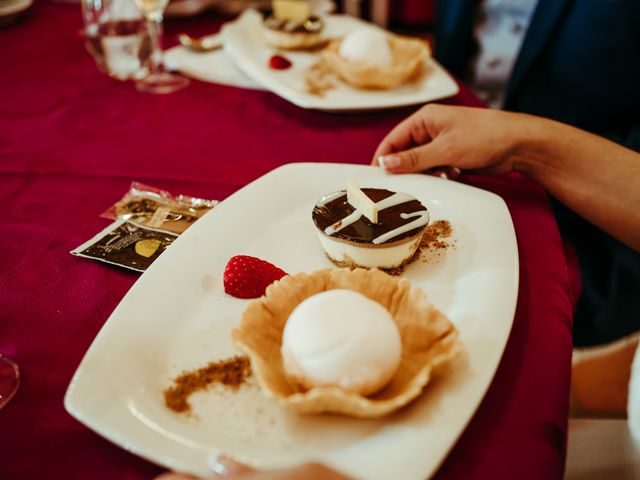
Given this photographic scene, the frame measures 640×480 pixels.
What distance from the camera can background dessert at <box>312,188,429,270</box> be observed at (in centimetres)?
95

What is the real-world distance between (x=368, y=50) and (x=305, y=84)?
8.3 inches

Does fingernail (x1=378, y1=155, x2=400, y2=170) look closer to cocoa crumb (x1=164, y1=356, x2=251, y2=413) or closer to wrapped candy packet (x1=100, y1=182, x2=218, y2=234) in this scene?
wrapped candy packet (x1=100, y1=182, x2=218, y2=234)

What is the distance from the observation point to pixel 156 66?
179 centimetres

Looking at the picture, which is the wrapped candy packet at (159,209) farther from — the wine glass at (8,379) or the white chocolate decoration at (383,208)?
the wine glass at (8,379)

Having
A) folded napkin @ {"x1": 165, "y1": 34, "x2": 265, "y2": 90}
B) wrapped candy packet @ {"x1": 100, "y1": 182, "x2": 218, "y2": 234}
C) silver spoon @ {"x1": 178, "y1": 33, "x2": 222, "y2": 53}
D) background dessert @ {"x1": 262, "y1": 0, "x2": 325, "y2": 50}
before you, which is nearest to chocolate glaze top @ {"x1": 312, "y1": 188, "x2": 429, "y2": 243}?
wrapped candy packet @ {"x1": 100, "y1": 182, "x2": 218, "y2": 234}

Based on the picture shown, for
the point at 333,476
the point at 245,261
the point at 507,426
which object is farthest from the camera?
the point at 245,261

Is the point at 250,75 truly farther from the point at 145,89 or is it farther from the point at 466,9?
the point at 466,9

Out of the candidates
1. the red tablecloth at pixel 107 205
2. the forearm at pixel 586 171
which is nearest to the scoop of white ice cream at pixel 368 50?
the red tablecloth at pixel 107 205

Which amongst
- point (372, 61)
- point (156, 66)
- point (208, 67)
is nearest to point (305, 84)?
point (372, 61)

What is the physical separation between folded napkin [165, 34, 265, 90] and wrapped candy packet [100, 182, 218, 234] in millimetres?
649

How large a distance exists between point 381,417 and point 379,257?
1.14 feet

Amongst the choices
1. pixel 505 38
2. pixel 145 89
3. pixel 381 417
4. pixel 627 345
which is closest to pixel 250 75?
pixel 145 89

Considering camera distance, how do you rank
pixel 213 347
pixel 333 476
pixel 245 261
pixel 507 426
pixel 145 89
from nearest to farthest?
pixel 333 476
pixel 507 426
pixel 213 347
pixel 245 261
pixel 145 89

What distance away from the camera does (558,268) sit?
3.14 feet
